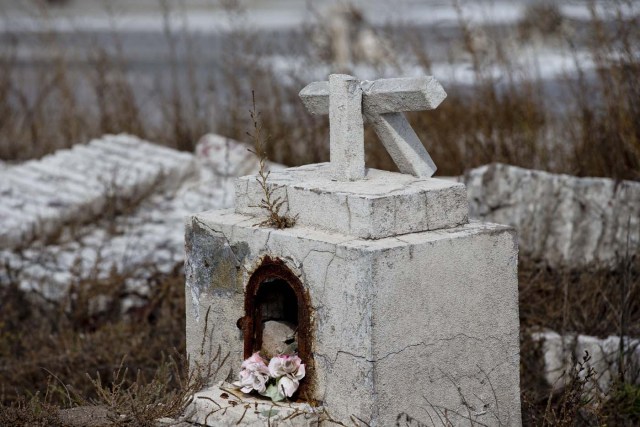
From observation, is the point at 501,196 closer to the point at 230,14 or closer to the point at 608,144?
the point at 608,144

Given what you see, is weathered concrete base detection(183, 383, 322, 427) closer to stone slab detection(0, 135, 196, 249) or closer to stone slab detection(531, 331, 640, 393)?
stone slab detection(531, 331, 640, 393)

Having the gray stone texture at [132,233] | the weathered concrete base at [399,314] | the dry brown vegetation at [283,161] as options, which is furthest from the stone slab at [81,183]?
the weathered concrete base at [399,314]

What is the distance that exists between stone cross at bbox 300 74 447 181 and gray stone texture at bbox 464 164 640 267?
2.03 metres

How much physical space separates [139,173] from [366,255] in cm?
441

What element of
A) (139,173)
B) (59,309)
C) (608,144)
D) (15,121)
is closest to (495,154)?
(608,144)

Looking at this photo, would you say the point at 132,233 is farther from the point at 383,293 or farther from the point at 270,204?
the point at 383,293

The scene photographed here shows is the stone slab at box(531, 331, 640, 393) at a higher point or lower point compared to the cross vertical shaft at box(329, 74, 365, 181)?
lower

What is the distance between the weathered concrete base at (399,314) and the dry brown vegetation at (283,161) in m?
0.26

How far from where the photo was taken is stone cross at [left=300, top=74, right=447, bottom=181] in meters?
3.33

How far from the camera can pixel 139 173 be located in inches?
283

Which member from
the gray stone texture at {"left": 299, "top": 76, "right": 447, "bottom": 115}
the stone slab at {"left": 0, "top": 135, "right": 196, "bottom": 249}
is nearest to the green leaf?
the gray stone texture at {"left": 299, "top": 76, "right": 447, "bottom": 115}

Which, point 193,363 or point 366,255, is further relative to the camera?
point 193,363

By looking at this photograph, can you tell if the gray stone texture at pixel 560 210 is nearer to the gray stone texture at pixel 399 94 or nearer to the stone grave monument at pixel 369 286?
the stone grave monument at pixel 369 286

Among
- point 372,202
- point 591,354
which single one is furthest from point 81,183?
point 372,202
